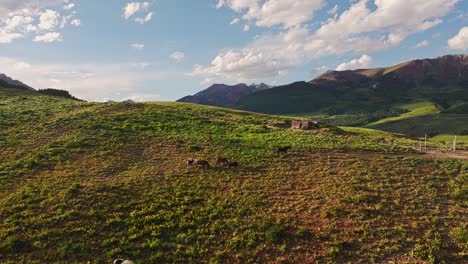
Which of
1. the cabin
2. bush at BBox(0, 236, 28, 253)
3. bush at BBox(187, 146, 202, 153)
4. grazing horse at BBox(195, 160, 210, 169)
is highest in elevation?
the cabin

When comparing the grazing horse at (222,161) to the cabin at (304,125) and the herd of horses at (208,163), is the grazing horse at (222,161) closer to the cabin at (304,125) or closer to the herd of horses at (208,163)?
the herd of horses at (208,163)

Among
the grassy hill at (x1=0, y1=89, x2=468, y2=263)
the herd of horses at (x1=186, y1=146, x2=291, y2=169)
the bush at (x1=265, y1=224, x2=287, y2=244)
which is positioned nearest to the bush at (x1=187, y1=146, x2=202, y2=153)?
the grassy hill at (x1=0, y1=89, x2=468, y2=263)

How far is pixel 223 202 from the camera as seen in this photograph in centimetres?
2286

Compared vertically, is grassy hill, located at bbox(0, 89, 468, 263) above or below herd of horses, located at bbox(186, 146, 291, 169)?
below

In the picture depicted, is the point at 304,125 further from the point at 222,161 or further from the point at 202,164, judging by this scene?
the point at 202,164

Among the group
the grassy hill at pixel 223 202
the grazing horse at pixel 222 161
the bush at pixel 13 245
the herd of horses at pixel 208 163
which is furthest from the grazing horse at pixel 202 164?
the bush at pixel 13 245

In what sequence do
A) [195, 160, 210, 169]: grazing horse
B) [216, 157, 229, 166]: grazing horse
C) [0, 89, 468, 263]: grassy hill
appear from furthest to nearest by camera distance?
[216, 157, 229, 166]: grazing horse → [195, 160, 210, 169]: grazing horse → [0, 89, 468, 263]: grassy hill

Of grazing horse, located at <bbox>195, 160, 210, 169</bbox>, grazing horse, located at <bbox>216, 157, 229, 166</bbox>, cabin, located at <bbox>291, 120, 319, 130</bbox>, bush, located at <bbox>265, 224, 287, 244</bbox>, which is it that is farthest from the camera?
cabin, located at <bbox>291, 120, 319, 130</bbox>

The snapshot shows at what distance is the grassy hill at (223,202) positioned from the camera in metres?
17.4

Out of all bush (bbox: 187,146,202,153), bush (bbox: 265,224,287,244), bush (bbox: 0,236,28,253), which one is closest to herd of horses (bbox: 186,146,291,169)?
bush (bbox: 187,146,202,153)

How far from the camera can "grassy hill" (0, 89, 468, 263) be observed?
17.4m

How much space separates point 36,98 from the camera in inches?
2579

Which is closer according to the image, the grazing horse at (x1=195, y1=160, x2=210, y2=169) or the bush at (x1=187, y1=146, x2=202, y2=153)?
the grazing horse at (x1=195, y1=160, x2=210, y2=169)

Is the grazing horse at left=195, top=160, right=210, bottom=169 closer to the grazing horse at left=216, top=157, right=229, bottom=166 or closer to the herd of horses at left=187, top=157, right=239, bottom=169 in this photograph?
the herd of horses at left=187, top=157, right=239, bottom=169
